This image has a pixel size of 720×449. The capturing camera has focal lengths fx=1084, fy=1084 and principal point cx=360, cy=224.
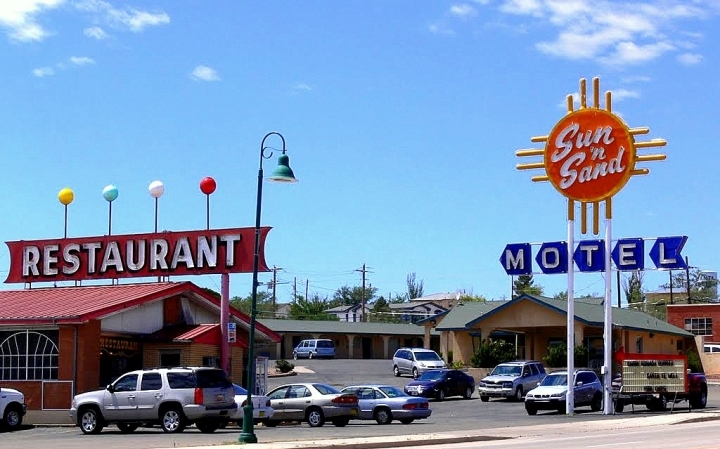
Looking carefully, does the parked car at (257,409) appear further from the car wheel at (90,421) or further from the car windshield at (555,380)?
the car windshield at (555,380)

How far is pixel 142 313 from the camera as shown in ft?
124

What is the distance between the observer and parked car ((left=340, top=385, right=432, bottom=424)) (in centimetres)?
3250

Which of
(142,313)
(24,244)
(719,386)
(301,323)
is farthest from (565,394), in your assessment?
(301,323)

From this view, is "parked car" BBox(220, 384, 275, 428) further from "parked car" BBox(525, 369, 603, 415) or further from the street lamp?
"parked car" BBox(525, 369, 603, 415)

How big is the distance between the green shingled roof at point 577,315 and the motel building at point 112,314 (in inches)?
929

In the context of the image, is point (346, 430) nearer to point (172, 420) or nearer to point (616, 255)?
point (172, 420)

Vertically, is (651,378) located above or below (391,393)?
above

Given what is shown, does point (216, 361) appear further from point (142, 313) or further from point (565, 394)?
point (565, 394)

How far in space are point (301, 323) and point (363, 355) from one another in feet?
26.3

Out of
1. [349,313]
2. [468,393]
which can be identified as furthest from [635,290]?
[468,393]

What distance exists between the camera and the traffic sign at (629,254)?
38281 millimetres

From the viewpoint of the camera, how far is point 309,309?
134875mm

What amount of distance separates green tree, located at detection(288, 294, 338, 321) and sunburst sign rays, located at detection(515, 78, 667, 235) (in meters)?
87.5

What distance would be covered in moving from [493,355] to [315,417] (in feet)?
94.5
